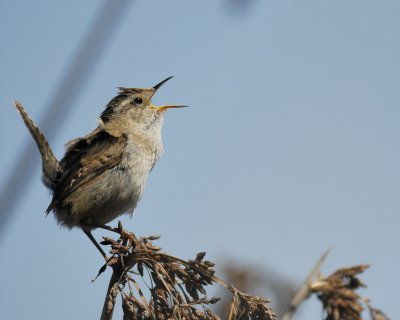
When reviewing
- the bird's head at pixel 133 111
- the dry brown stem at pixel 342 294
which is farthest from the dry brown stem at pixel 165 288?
the bird's head at pixel 133 111

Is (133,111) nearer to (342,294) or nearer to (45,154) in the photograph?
(45,154)

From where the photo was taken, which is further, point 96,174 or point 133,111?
point 133,111

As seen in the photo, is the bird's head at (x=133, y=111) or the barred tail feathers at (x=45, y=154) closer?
the barred tail feathers at (x=45, y=154)

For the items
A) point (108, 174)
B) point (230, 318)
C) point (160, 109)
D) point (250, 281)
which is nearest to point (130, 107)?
point (160, 109)

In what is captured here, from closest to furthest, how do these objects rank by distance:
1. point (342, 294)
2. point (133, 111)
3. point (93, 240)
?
point (342, 294) < point (93, 240) < point (133, 111)

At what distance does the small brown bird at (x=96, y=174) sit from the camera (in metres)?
4.82

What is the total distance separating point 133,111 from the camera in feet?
19.0

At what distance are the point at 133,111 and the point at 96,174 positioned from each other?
1.09 meters

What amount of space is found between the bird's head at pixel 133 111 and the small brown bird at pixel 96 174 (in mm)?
310

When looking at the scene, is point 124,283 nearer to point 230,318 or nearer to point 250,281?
point 230,318

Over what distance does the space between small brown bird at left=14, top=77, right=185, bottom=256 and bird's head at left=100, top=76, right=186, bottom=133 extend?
0.31 metres

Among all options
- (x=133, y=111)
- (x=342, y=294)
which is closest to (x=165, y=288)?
(x=342, y=294)

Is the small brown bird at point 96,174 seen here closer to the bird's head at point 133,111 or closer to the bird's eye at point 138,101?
the bird's head at point 133,111

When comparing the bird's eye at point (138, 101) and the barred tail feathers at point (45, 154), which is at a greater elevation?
the bird's eye at point (138, 101)
